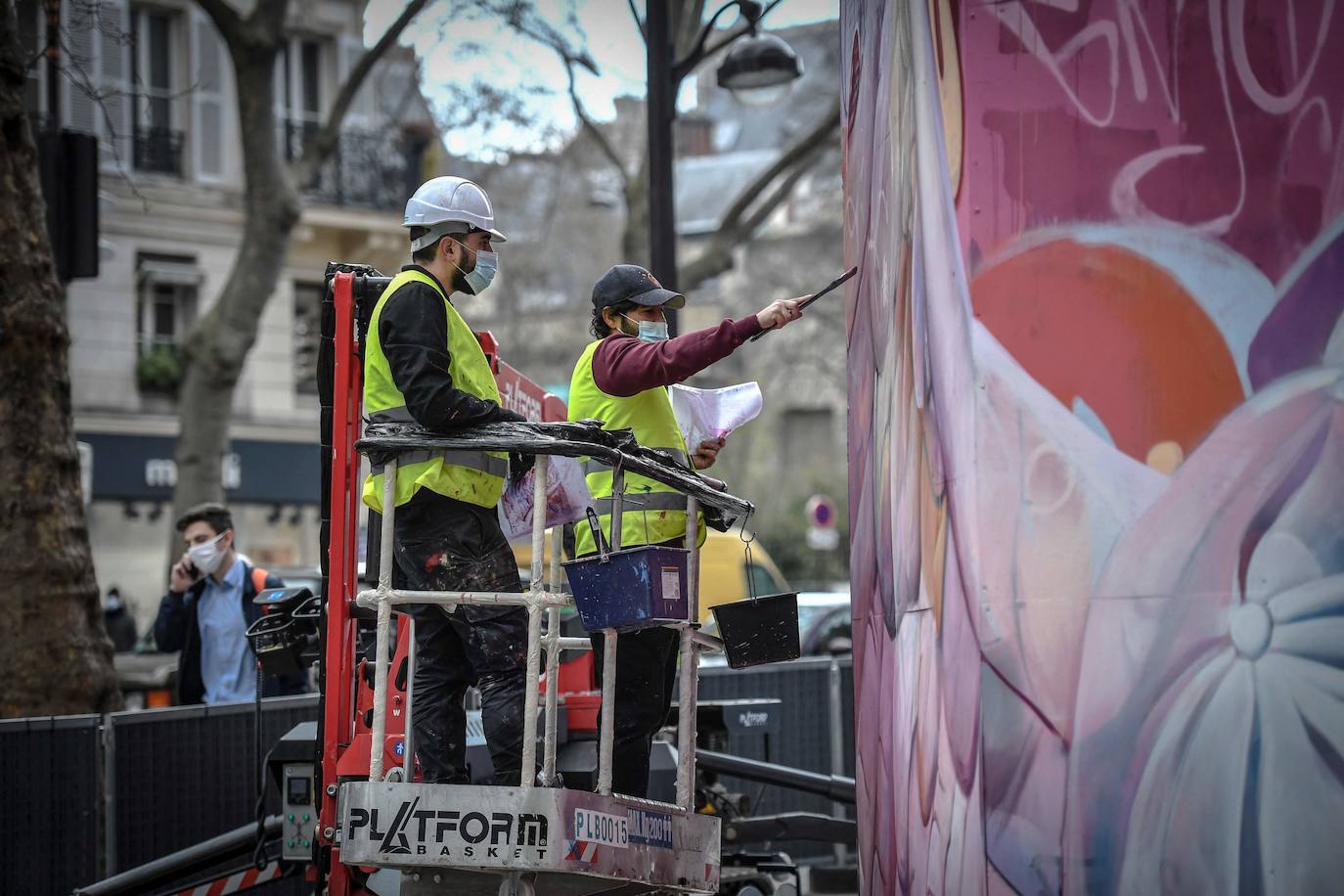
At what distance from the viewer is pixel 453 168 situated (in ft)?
105

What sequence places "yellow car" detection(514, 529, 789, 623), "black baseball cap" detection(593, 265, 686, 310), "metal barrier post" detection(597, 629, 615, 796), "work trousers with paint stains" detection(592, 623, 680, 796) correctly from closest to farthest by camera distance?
"metal barrier post" detection(597, 629, 615, 796), "work trousers with paint stains" detection(592, 623, 680, 796), "black baseball cap" detection(593, 265, 686, 310), "yellow car" detection(514, 529, 789, 623)

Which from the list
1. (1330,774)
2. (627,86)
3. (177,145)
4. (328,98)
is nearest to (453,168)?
(328,98)

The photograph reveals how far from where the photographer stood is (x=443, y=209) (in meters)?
5.45

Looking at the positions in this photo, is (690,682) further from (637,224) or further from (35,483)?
(637,224)

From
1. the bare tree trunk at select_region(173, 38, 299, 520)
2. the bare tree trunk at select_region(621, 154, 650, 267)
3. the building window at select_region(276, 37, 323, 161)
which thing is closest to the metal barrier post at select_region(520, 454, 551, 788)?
the bare tree trunk at select_region(173, 38, 299, 520)

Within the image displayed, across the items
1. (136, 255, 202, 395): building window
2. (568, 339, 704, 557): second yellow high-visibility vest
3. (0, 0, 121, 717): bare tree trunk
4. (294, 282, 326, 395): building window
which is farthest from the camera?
(294, 282, 326, 395): building window

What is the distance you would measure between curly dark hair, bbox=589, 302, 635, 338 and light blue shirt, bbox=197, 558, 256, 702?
12.2 feet

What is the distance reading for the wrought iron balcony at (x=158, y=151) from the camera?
→ 27562mm

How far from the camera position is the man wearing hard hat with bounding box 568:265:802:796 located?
5.45m

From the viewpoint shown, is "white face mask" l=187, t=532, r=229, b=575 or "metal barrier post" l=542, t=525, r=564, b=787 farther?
"white face mask" l=187, t=532, r=229, b=575

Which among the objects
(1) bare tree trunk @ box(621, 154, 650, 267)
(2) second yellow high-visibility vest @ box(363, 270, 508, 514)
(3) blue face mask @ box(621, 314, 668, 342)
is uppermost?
(1) bare tree trunk @ box(621, 154, 650, 267)

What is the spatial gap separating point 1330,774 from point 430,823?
2.28 metres

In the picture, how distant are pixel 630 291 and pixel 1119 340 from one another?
240cm

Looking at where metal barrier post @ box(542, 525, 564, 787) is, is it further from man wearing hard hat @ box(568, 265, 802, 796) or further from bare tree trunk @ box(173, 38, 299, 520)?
bare tree trunk @ box(173, 38, 299, 520)
